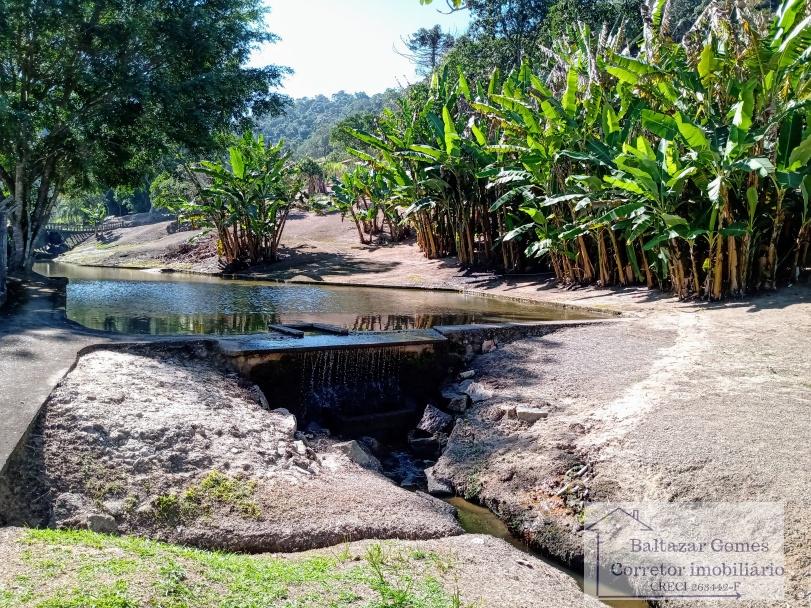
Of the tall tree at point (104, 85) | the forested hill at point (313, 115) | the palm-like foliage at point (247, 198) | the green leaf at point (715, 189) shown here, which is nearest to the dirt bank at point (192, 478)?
the green leaf at point (715, 189)

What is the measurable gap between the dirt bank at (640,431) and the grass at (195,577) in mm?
1591

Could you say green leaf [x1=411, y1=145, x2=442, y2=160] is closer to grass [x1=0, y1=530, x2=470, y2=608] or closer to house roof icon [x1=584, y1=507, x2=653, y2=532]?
house roof icon [x1=584, y1=507, x2=653, y2=532]

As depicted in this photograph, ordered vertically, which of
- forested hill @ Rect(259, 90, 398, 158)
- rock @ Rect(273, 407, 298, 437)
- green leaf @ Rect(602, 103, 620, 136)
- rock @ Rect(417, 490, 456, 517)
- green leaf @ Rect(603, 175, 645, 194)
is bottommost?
rock @ Rect(417, 490, 456, 517)

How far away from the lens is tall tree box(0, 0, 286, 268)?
1312 cm

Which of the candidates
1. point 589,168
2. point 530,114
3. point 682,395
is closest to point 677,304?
point 589,168

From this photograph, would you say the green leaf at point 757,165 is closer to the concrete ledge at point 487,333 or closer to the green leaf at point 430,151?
the concrete ledge at point 487,333

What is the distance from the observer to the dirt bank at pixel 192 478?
426 cm

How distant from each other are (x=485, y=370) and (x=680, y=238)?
18.3 ft

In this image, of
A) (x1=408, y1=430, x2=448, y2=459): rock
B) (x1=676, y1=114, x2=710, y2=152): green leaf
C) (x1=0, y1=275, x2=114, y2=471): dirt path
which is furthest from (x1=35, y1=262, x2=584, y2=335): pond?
(x1=676, y1=114, x2=710, y2=152): green leaf

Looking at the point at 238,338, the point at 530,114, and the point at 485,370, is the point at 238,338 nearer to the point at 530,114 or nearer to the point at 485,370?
the point at 485,370

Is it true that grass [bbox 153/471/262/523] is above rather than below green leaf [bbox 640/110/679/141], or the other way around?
below

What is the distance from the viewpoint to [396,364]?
7.95 metres

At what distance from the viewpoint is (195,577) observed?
127 inches

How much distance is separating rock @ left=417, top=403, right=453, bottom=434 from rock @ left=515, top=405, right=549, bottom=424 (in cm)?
90
